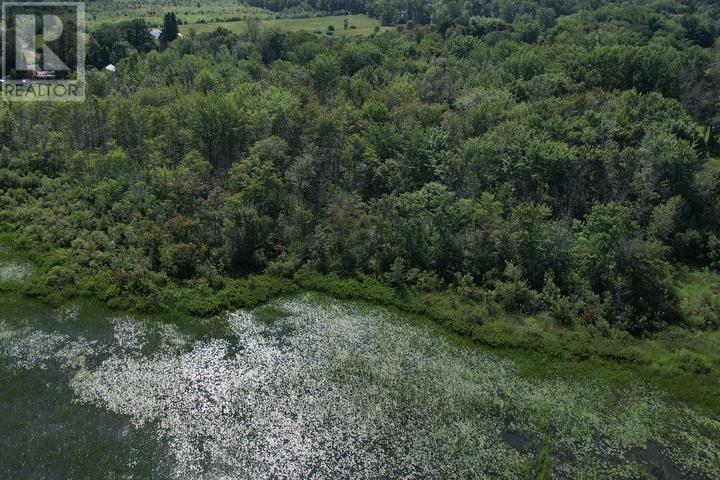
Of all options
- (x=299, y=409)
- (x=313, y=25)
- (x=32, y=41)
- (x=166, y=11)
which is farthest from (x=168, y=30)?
(x=299, y=409)

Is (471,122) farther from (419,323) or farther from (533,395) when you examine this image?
(533,395)

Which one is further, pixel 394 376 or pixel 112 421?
pixel 394 376

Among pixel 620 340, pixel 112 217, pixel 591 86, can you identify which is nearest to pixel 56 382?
pixel 112 217

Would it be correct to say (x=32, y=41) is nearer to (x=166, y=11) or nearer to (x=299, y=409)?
(x=166, y=11)

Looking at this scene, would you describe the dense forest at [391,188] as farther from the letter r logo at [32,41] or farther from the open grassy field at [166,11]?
the open grassy field at [166,11]

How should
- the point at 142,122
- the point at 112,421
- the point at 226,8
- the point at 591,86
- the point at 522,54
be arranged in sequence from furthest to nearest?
the point at 226,8 < the point at 522,54 < the point at 591,86 < the point at 142,122 < the point at 112,421

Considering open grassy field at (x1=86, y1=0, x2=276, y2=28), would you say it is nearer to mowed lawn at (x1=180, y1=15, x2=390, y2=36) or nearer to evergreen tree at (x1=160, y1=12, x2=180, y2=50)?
mowed lawn at (x1=180, y1=15, x2=390, y2=36)

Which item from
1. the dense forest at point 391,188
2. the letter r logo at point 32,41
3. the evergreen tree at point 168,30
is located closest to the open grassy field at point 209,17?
the evergreen tree at point 168,30
